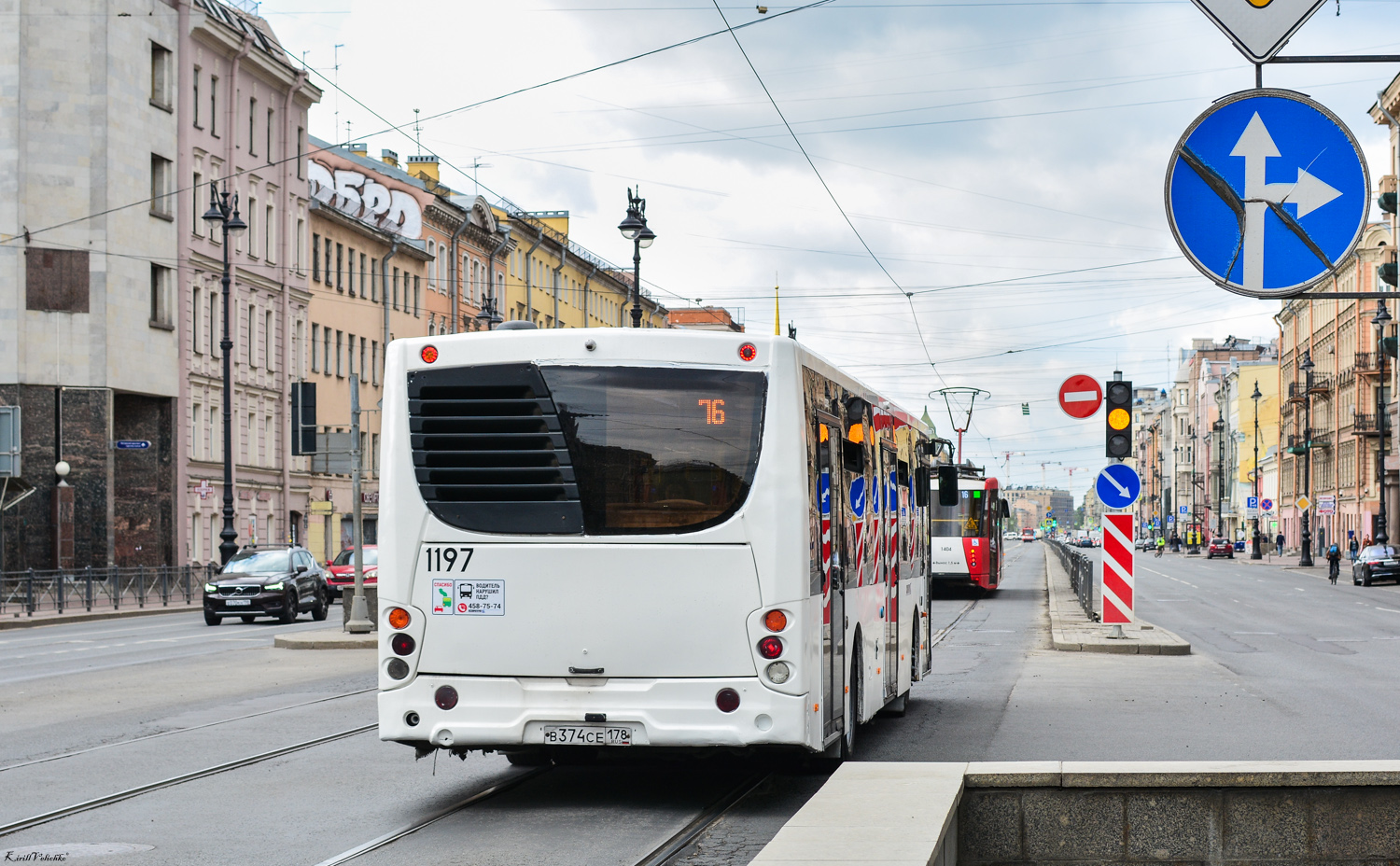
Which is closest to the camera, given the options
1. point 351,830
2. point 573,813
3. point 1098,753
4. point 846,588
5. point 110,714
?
point 351,830

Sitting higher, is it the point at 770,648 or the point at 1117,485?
the point at 1117,485

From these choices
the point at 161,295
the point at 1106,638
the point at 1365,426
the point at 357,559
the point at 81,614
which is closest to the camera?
the point at 1106,638

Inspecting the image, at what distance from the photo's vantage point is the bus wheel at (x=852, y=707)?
474 inches

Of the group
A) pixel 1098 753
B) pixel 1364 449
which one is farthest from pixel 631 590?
pixel 1364 449

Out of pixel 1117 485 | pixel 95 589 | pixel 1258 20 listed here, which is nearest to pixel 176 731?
pixel 1258 20

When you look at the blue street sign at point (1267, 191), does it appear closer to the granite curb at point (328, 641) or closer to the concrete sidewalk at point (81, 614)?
the granite curb at point (328, 641)

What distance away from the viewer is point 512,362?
1080 cm

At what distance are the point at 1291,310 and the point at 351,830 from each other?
116m

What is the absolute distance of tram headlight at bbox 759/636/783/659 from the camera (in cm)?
1028

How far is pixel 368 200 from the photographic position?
2958 inches

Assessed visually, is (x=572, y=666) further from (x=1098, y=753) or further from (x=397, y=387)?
(x=1098, y=753)

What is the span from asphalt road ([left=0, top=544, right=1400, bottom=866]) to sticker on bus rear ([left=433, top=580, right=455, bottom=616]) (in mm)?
1164

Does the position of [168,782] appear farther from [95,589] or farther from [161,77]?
[161,77]

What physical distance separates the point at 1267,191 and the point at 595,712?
5.13m
